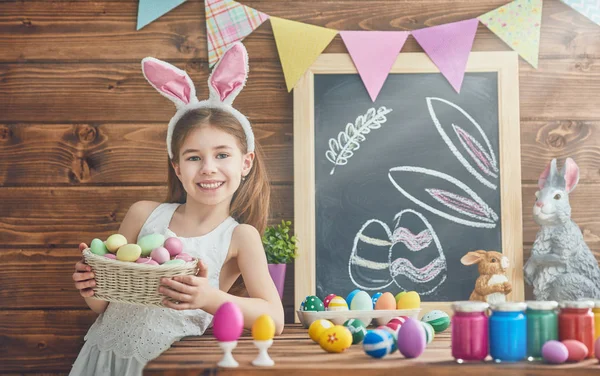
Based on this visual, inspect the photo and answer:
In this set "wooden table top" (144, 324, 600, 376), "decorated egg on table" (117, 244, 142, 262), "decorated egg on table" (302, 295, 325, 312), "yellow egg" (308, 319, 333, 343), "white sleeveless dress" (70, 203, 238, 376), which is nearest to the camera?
"wooden table top" (144, 324, 600, 376)

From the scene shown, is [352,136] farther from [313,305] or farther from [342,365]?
[342,365]

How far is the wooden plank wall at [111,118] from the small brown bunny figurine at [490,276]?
0.18 meters

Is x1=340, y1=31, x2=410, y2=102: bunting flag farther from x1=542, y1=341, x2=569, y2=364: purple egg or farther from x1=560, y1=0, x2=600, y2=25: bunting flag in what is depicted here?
x1=542, y1=341, x2=569, y2=364: purple egg

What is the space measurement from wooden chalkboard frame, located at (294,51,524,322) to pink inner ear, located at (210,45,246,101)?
1.55 ft

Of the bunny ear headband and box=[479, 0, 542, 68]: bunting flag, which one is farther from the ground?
box=[479, 0, 542, 68]: bunting flag

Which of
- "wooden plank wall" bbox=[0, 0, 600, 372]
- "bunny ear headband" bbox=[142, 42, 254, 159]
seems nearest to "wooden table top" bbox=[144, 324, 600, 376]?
"bunny ear headband" bbox=[142, 42, 254, 159]

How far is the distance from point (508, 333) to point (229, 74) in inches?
36.3

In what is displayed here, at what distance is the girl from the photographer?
4.90 ft

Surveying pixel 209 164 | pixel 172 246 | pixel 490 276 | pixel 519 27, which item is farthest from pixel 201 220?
pixel 519 27

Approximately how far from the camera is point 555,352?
3.21 feet

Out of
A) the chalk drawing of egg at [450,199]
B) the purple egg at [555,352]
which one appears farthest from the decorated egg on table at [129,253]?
the chalk drawing of egg at [450,199]

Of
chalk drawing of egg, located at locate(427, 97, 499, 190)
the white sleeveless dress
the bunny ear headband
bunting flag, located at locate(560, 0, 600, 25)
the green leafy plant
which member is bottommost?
the white sleeveless dress

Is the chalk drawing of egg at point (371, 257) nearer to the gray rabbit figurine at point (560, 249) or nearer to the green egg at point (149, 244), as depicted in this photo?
the gray rabbit figurine at point (560, 249)

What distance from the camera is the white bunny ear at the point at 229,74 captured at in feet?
5.25
